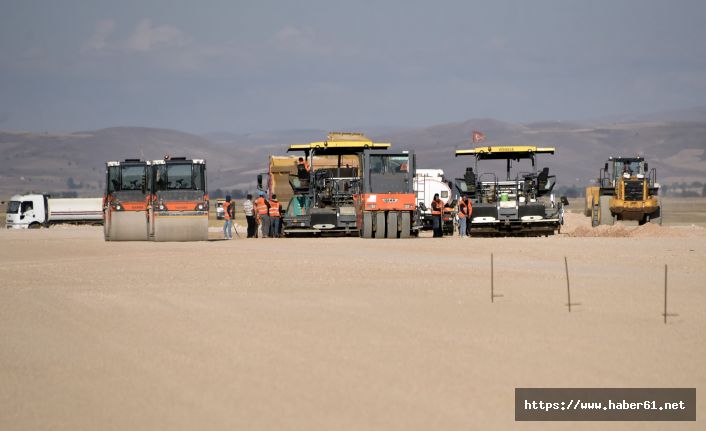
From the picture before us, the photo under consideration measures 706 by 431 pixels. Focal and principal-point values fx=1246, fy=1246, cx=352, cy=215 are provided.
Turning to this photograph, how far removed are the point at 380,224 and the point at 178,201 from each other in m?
6.27

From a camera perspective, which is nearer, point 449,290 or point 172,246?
point 449,290

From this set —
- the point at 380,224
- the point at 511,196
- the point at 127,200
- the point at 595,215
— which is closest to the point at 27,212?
the point at 595,215

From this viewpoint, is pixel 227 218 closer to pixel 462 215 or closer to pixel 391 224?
pixel 391 224

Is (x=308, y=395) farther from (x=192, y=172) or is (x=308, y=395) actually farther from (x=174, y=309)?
Result: (x=192, y=172)

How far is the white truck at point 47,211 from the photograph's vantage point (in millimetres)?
74000

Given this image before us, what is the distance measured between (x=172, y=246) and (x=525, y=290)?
15868 millimetres

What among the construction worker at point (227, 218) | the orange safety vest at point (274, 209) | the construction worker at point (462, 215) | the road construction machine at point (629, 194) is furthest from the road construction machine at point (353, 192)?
the road construction machine at point (629, 194)

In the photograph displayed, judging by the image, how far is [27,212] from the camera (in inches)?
2916

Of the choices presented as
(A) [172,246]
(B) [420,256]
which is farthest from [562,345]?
(A) [172,246]

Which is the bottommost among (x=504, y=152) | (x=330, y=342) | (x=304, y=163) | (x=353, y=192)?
(x=330, y=342)

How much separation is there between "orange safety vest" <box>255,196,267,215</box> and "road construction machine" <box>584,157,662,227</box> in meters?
14.5

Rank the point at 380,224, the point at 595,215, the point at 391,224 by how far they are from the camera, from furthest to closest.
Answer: the point at 595,215, the point at 391,224, the point at 380,224

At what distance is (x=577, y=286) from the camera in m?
19.9

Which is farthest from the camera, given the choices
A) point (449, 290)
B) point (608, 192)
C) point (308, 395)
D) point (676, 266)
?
point (608, 192)
